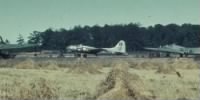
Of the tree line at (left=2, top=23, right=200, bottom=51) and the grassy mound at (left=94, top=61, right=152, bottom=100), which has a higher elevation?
the tree line at (left=2, top=23, right=200, bottom=51)

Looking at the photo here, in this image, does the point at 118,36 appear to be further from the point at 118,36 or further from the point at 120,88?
the point at 120,88

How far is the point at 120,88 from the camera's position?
19.4 metres

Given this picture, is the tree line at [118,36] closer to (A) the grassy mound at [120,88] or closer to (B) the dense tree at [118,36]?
(B) the dense tree at [118,36]

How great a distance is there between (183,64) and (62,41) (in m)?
136

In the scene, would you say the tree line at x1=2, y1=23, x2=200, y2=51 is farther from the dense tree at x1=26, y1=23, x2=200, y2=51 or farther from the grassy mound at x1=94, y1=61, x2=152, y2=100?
the grassy mound at x1=94, y1=61, x2=152, y2=100

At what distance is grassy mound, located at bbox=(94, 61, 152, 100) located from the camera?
18.8 metres

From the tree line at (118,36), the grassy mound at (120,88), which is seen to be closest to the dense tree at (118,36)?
the tree line at (118,36)

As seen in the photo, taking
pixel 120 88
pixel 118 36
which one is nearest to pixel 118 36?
pixel 118 36

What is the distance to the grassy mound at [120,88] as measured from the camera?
18781mm

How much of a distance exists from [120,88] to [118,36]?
170 metres

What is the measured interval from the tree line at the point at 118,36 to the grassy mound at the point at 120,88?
515 feet

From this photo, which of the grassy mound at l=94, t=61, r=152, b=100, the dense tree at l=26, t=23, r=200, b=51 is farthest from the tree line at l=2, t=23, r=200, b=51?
the grassy mound at l=94, t=61, r=152, b=100

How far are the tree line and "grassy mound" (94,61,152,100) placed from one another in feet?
515

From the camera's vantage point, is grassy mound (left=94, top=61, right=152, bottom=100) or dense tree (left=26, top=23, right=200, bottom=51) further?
dense tree (left=26, top=23, right=200, bottom=51)
